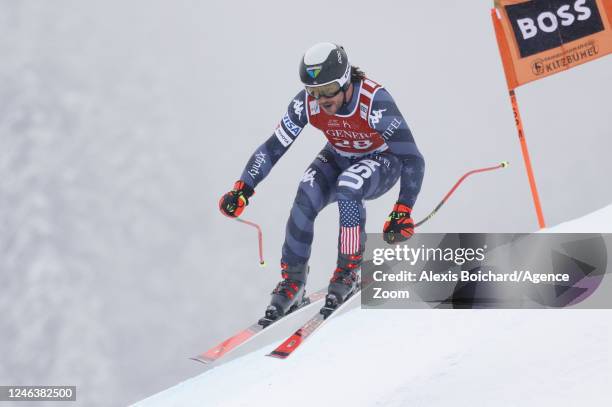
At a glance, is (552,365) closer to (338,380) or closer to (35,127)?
(338,380)

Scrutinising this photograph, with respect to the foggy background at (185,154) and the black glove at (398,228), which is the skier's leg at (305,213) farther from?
the foggy background at (185,154)

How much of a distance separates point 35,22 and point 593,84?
12120 mm

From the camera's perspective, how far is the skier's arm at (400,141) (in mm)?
4438

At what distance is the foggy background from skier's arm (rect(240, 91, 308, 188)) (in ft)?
15.3

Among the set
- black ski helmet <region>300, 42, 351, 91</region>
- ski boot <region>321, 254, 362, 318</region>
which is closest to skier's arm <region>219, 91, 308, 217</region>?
black ski helmet <region>300, 42, 351, 91</region>

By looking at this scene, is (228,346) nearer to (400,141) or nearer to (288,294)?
(288,294)

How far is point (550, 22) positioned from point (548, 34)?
0.10 metres

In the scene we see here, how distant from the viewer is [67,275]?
27.9 ft

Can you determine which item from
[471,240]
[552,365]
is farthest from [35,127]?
[552,365]

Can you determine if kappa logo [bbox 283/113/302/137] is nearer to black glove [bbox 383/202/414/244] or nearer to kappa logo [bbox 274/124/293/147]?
kappa logo [bbox 274/124/293/147]

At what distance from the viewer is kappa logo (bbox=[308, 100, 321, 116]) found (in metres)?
4.66

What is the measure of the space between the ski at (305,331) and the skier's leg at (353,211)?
68 millimetres

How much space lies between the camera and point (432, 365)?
2914 mm

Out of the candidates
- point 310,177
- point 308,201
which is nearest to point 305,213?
point 308,201
